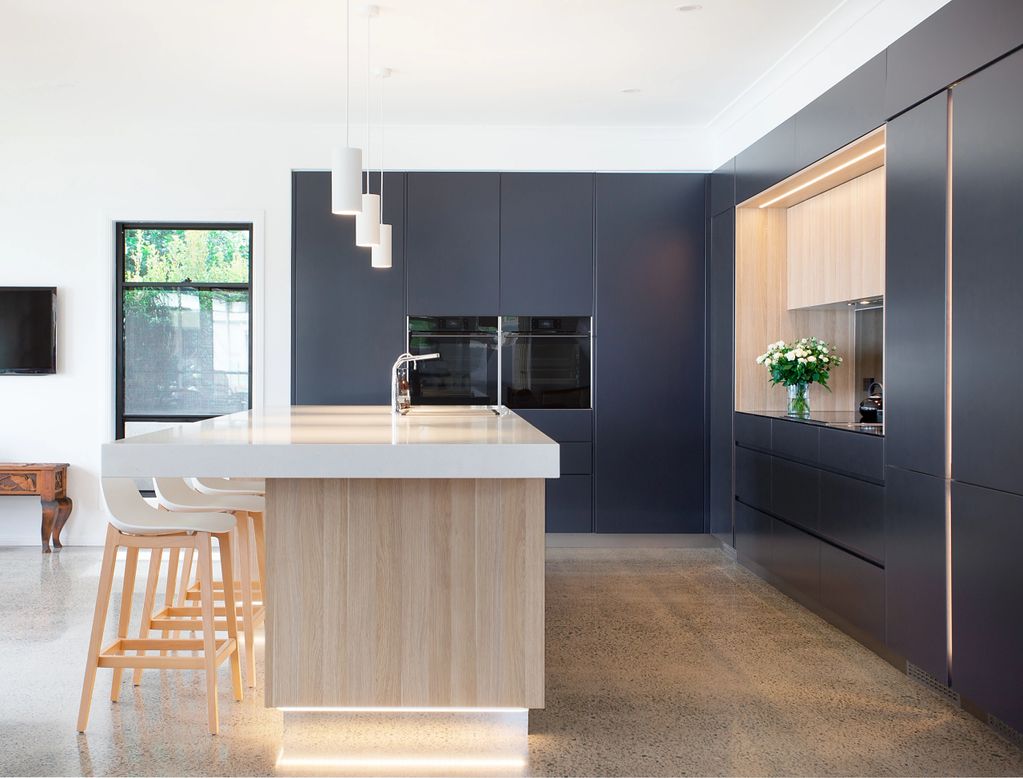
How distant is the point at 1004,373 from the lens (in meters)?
2.71

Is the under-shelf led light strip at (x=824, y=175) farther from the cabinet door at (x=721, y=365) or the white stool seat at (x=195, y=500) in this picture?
the white stool seat at (x=195, y=500)

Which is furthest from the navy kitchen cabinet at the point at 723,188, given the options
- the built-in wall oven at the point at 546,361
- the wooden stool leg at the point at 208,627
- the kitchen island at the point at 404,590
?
the wooden stool leg at the point at 208,627

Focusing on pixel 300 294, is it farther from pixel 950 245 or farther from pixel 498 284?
pixel 950 245

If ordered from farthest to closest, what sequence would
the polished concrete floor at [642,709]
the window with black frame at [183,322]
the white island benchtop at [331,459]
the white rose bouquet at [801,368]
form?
1. the window with black frame at [183,322]
2. the white rose bouquet at [801,368]
3. the polished concrete floor at [642,709]
4. the white island benchtop at [331,459]

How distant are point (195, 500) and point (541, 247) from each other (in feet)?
10.6

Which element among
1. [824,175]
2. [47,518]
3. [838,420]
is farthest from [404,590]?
[47,518]

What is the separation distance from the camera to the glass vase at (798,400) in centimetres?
470

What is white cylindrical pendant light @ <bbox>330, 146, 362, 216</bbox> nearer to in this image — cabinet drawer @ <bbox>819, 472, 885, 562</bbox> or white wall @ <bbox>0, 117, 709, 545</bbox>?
cabinet drawer @ <bbox>819, 472, 885, 562</bbox>

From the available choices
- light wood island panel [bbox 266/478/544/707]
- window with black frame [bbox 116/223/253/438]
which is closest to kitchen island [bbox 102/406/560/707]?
light wood island panel [bbox 266/478/544/707]

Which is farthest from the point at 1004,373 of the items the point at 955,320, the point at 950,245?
the point at 950,245

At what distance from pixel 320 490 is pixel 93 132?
173 inches

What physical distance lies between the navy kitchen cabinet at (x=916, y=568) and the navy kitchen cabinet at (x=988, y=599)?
0.31 ft

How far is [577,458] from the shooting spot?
5.91 metres

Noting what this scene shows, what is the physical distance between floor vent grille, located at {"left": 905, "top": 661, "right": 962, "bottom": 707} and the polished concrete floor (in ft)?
0.11
